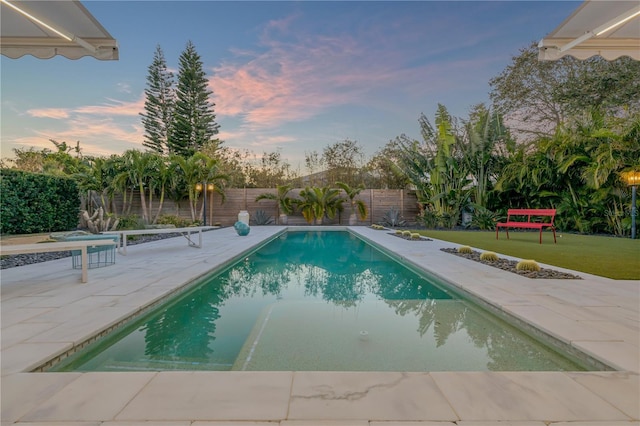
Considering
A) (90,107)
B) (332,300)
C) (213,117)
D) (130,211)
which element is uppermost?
(213,117)

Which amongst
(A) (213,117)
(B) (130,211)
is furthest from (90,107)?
(A) (213,117)

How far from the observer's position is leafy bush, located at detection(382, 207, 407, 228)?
47.2 feet

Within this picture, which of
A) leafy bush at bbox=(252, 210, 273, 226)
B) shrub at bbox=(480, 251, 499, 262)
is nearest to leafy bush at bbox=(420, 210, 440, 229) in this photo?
leafy bush at bbox=(252, 210, 273, 226)

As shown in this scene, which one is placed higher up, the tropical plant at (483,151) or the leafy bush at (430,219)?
the tropical plant at (483,151)

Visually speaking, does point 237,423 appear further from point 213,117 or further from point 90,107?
point 213,117

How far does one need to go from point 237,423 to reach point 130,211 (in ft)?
51.7

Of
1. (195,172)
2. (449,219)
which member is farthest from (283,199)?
(449,219)

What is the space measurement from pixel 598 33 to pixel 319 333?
4278 mm

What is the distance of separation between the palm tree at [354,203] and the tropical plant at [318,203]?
1.33 feet

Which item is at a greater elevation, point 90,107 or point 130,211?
point 90,107

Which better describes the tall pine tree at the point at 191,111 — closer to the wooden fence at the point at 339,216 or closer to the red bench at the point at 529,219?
the wooden fence at the point at 339,216

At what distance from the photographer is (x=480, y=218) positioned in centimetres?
1238

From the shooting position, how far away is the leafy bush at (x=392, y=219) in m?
14.4

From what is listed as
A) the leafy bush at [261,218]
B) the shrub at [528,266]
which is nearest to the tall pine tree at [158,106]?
the leafy bush at [261,218]
